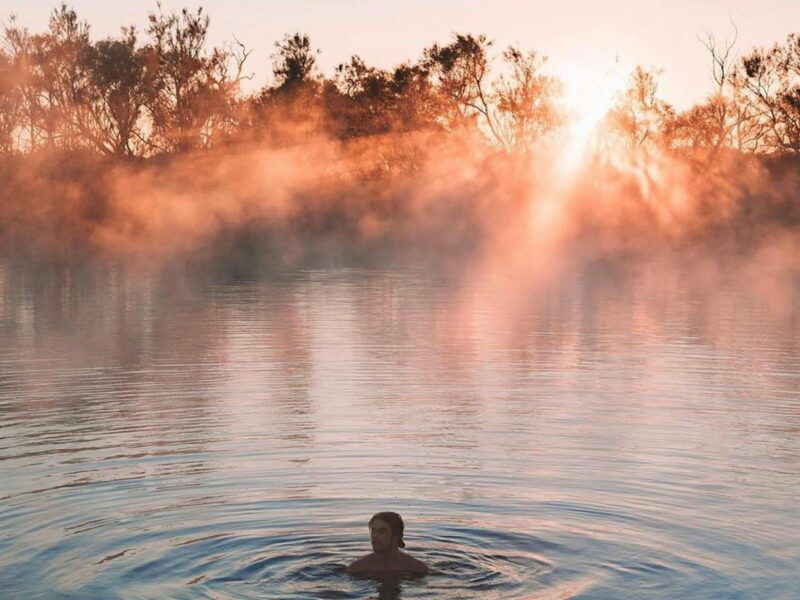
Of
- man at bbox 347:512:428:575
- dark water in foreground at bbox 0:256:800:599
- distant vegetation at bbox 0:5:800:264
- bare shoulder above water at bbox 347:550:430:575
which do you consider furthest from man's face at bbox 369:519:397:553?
distant vegetation at bbox 0:5:800:264

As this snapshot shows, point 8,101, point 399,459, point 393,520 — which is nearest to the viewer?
point 393,520

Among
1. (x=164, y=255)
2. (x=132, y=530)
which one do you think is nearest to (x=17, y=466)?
(x=132, y=530)

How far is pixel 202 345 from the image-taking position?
3056 cm

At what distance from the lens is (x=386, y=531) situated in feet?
38.6

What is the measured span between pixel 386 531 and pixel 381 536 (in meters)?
0.08

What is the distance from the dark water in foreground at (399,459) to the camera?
12727 millimetres

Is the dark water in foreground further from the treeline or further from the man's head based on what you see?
the treeline

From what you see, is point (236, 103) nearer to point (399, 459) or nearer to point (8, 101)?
point (8, 101)

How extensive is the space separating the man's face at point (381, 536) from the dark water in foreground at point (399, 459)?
0.38m

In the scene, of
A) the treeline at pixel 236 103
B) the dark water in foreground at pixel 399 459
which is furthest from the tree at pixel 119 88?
the dark water in foreground at pixel 399 459

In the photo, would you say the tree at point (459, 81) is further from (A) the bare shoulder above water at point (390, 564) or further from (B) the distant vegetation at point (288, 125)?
(A) the bare shoulder above water at point (390, 564)

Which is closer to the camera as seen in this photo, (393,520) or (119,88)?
(393,520)

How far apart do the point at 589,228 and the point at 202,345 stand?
202ft

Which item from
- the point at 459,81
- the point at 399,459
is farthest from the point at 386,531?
the point at 459,81
